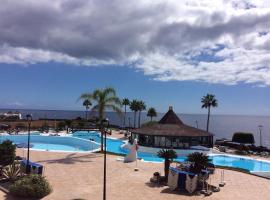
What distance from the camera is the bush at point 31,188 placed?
19203mm

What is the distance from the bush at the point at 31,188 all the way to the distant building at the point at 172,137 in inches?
988

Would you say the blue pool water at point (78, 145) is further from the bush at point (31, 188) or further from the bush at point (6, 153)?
the bush at point (31, 188)

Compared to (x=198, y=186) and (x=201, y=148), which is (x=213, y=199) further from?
(x=201, y=148)

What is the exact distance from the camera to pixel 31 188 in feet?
62.8

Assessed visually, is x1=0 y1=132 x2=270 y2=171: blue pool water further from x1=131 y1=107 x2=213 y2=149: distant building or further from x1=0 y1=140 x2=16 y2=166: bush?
x1=0 y1=140 x2=16 y2=166: bush

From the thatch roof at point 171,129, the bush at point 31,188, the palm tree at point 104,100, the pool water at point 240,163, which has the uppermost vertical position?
the palm tree at point 104,100

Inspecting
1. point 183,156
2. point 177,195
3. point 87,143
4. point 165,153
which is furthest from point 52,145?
point 177,195

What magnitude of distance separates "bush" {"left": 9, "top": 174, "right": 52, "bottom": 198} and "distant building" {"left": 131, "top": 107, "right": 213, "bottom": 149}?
25100 mm

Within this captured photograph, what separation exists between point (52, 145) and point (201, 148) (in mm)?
22065

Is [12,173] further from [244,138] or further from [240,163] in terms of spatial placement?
→ [244,138]

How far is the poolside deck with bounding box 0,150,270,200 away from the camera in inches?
795

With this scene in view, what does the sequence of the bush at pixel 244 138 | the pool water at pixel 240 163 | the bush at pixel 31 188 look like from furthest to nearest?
the bush at pixel 244 138, the pool water at pixel 240 163, the bush at pixel 31 188

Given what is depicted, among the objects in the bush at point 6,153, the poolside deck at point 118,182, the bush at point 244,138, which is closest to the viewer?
the poolside deck at point 118,182

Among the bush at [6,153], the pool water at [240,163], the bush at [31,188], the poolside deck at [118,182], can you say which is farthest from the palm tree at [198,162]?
the pool water at [240,163]
